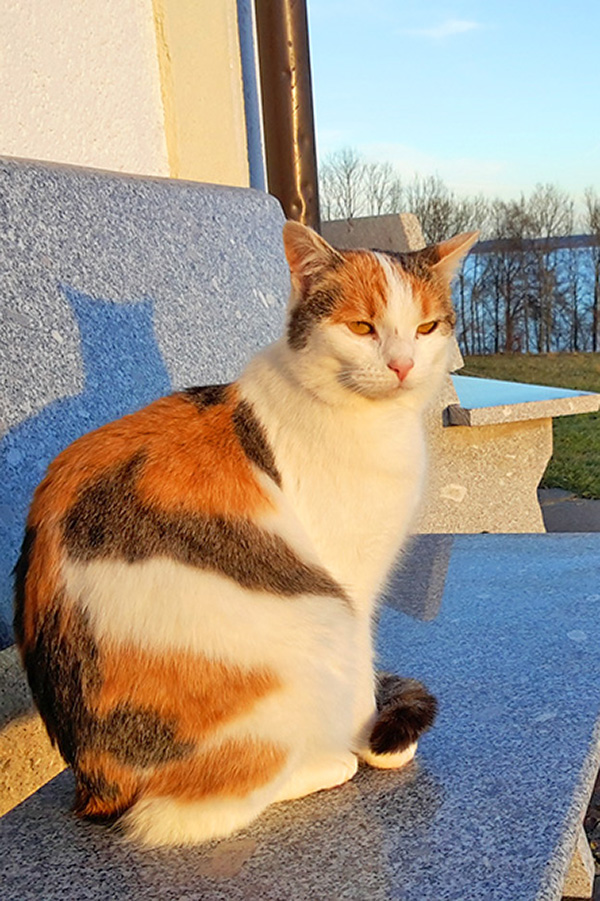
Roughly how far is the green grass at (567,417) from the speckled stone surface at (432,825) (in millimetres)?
4212

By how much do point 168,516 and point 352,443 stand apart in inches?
11.6

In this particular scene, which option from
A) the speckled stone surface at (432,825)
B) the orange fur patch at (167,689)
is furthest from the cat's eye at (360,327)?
the speckled stone surface at (432,825)

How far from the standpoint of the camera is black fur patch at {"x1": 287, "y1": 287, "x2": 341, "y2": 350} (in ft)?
4.09

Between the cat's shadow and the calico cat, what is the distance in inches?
14.1

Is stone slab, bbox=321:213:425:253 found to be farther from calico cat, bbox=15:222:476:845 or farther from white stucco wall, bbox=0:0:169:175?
calico cat, bbox=15:222:476:845

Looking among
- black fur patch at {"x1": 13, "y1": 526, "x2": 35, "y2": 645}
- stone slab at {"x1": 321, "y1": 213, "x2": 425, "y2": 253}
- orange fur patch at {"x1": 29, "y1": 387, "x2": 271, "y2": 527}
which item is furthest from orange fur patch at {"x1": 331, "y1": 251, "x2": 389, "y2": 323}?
stone slab at {"x1": 321, "y1": 213, "x2": 425, "y2": 253}

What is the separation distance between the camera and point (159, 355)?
2.03m

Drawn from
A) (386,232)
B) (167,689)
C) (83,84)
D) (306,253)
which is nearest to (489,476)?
(386,232)

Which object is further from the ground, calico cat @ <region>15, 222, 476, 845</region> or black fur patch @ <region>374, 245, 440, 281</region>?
black fur patch @ <region>374, 245, 440, 281</region>

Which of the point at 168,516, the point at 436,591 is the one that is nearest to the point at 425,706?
the point at 168,516

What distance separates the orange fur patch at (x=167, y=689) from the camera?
1.02m

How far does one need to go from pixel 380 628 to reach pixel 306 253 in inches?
33.8

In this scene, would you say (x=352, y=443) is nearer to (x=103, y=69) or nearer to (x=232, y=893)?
(x=232, y=893)

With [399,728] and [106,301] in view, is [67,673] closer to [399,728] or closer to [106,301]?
[399,728]
